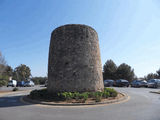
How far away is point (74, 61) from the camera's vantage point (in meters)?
10.7

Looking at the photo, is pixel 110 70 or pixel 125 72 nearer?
pixel 125 72

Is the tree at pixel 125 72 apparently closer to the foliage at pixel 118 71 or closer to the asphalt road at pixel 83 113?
the foliage at pixel 118 71

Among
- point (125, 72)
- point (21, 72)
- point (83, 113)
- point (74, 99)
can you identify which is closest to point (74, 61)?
point (74, 99)

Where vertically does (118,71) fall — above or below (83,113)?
above

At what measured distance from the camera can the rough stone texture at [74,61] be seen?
10.5m

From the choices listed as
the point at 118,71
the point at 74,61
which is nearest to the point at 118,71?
the point at 118,71

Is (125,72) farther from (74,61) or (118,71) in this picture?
(74,61)

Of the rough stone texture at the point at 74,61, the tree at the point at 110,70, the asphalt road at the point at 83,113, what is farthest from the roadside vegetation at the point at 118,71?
the asphalt road at the point at 83,113

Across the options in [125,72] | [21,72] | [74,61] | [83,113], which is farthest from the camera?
[21,72]


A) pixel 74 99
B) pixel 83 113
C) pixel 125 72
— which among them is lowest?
pixel 83 113

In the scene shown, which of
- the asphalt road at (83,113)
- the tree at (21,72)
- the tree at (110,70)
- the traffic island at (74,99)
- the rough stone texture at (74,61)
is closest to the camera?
the asphalt road at (83,113)

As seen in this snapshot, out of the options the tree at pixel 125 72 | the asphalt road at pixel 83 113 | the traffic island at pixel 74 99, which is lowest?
the asphalt road at pixel 83 113

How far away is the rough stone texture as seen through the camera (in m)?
10.5

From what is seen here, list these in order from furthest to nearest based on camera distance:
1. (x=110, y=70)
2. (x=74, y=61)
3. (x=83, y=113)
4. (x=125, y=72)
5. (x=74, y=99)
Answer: (x=110, y=70)
(x=125, y=72)
(x=74, y=61)
(x=74, y=99)
(x=83, y=113)
